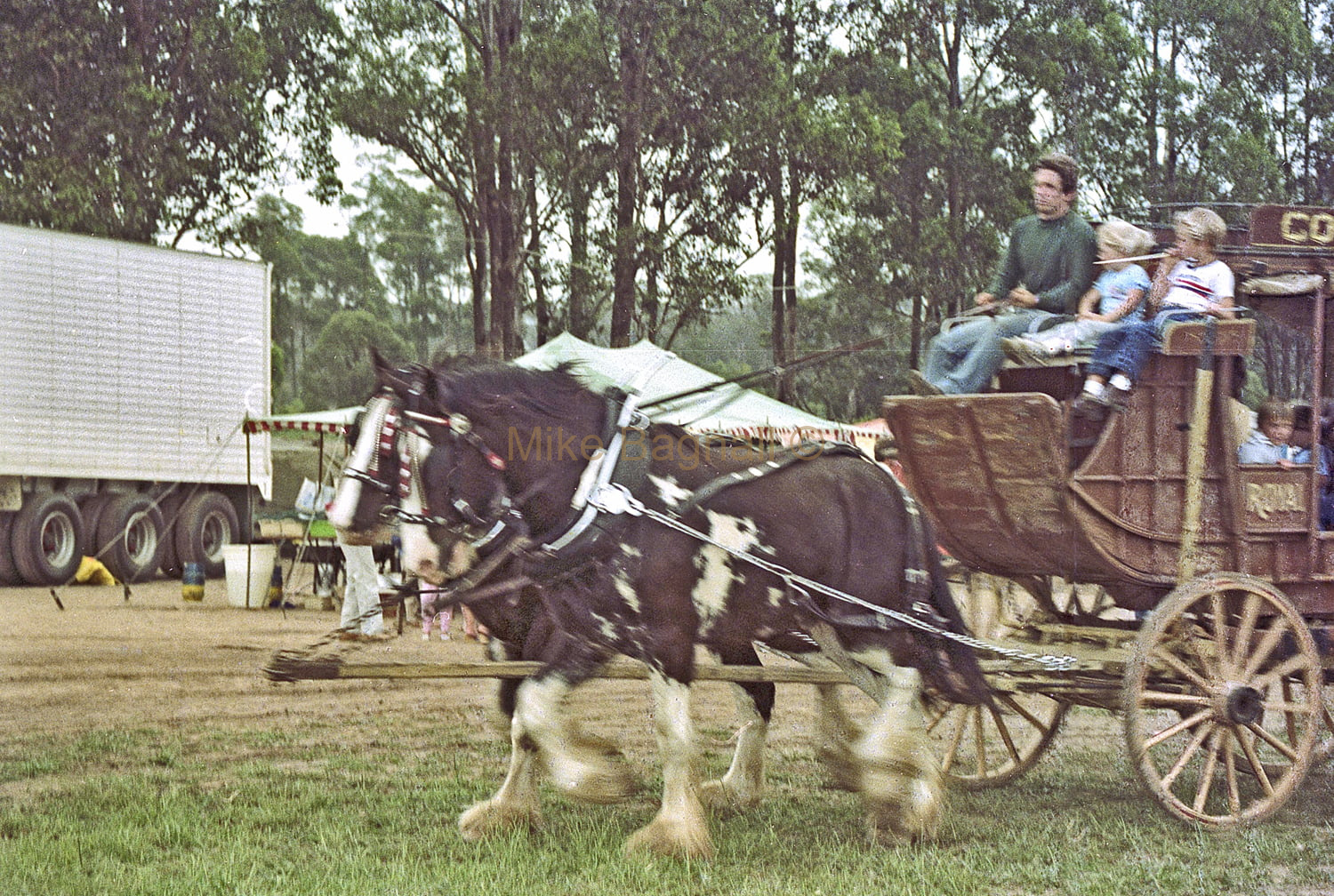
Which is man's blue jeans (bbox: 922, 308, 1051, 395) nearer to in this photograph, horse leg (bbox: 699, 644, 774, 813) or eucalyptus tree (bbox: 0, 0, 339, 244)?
horse leg (bbox: 699, 644, 774, 813)

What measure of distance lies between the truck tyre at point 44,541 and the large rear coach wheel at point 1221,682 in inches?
239

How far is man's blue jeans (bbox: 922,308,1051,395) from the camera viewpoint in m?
4.43

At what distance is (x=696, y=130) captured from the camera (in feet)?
17.7

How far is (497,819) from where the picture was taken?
4.00m

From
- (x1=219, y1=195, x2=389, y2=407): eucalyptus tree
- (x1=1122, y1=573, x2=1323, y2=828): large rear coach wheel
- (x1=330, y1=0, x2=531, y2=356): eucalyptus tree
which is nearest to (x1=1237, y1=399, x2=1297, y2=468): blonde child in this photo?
(x1=1122, y1=573, x2=1323, y2=828): large rear coach wheel

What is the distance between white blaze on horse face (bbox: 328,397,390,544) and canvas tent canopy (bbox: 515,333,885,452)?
103cm

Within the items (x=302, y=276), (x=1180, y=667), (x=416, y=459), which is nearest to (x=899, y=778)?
(x=1180, y=667)

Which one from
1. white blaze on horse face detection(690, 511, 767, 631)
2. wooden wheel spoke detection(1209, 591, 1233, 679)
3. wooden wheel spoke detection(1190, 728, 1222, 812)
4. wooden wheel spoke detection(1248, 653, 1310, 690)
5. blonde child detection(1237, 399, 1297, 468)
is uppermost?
blonde child detection(1237, 399, 1297, 468)

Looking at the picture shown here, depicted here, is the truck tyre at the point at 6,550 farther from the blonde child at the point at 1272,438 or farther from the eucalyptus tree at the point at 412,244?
the blonde child at the point at 1272,438

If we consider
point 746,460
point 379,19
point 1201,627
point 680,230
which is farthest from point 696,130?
point 1201,627

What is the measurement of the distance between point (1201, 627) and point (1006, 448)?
0.96 m

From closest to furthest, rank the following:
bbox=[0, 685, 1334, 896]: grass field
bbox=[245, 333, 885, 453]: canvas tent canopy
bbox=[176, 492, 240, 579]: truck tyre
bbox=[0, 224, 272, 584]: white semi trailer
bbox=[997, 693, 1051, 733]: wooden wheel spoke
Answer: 1. bbox=[0, 685, 1334, 896]: grass field
2. bbox=[245, 333, 885, 453]: canvas tent canopy
3. bbox=[997, 693, 1051, 733]: wooden wheel spoke
4. bbox=[0, 224, 272, 584]: white semi trailer
5. bbox=[176, 492, 240, 579]: truck tyre

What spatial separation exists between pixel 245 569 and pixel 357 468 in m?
6.28

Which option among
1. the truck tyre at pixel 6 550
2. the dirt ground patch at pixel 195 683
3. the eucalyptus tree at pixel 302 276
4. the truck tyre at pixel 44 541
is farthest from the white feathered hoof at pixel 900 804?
the truck tyre at pixel 6 550
